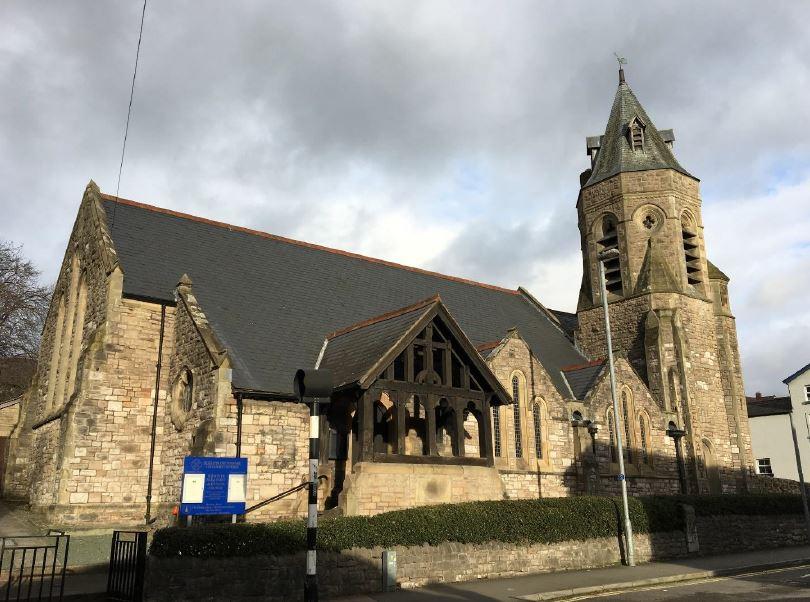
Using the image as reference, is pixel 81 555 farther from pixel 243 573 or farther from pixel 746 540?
pixel 746 540

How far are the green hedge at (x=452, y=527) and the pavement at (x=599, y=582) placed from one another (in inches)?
38.0

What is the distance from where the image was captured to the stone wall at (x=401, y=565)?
38.7 feet

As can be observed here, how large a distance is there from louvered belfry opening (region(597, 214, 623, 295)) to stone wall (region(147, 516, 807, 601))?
513 inches

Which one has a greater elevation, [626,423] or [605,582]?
[626,423]

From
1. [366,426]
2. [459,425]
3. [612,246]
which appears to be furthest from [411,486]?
[612,246]

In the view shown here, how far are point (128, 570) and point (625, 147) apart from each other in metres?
30.0

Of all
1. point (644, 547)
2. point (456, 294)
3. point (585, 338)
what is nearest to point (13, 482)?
point (456, 294)

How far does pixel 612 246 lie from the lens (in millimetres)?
32656

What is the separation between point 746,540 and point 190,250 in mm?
20949

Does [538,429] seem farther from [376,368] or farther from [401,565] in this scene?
[401,565]

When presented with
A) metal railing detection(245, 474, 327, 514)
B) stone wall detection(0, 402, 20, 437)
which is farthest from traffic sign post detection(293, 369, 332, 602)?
stone wall detection(0, 402, 20, 437)

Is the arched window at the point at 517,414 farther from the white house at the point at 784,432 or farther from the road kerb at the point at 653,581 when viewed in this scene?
the white house at the point at 784,432

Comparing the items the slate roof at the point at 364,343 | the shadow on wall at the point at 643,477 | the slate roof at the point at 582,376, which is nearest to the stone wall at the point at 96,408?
the slate roof at the point at 364,343

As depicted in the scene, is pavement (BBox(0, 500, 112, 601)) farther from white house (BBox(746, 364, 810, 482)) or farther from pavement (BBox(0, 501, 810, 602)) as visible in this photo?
white house (BBox(746, 364, 810, 482))
